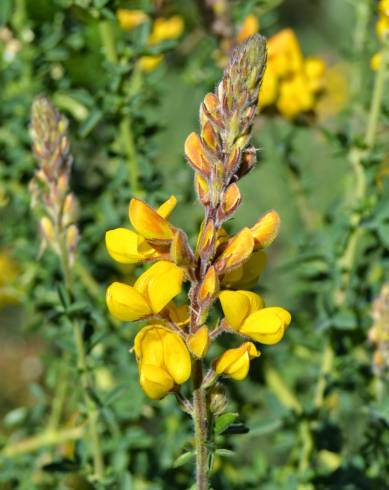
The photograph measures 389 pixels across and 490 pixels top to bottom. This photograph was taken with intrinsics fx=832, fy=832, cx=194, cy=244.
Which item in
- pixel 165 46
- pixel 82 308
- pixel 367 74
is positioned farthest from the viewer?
pixel 367 74

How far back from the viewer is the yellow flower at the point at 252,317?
1204 millimetres

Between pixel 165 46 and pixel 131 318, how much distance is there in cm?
100

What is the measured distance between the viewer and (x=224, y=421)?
4.08 feet

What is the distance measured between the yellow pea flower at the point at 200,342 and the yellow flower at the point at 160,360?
0.05ft

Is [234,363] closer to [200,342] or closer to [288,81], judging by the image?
[200,342]

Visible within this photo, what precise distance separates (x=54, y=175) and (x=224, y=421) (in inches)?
24.7

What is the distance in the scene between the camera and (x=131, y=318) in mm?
1241

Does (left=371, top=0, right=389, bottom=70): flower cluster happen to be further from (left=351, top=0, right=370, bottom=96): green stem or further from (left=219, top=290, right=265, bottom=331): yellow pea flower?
(left=219, top=290, right=265, bottom=331): yellow pea flower

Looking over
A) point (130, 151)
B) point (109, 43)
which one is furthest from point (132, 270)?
point (109, 43)

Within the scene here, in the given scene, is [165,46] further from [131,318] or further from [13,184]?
[131,318]

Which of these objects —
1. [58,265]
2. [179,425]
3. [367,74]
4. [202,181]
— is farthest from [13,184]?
[202,181]

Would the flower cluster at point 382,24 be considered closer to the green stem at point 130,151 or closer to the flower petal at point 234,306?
the green stem at point 130,151

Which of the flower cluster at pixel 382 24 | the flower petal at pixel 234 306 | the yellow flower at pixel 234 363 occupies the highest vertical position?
the flower cluster at pixel 382 24

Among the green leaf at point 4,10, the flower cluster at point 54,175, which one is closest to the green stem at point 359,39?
the green leaf at point 4,10
